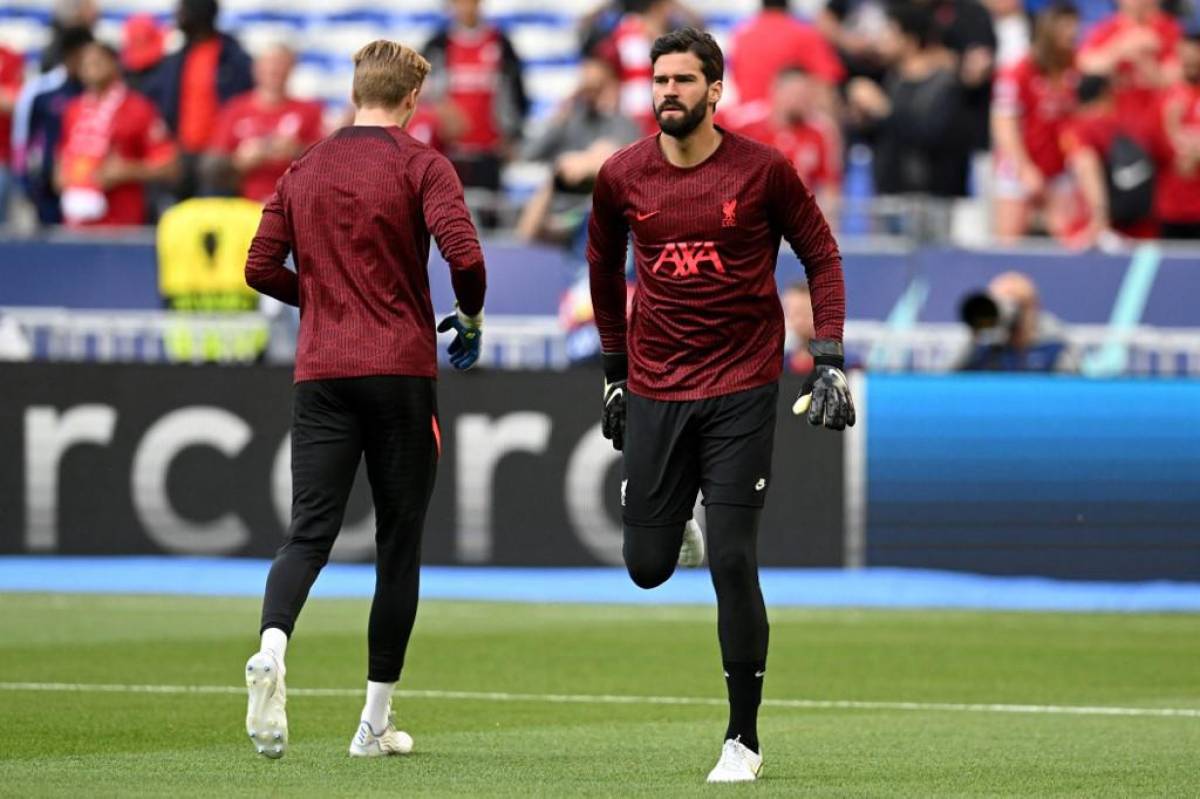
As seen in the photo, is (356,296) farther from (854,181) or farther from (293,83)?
(293,83)

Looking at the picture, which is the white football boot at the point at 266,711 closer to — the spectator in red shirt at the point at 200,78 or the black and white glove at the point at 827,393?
the black and white glove at the point at 827,393

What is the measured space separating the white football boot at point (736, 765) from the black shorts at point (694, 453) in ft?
2.61

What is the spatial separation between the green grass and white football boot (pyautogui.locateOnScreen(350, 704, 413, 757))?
0.08 meters

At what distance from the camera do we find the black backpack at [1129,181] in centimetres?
1959

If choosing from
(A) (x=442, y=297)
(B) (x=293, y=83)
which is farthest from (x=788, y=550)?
(B) (x=293, y=83)

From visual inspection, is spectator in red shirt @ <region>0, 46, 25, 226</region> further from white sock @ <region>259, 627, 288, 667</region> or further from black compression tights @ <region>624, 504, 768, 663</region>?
black compression tights @ <region>624, 504, 768, 663</region>

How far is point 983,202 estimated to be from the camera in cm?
2073

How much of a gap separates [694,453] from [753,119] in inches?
462

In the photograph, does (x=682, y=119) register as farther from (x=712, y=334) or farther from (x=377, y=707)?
(x=377, y=707)

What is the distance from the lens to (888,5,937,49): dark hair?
20547 millimetres

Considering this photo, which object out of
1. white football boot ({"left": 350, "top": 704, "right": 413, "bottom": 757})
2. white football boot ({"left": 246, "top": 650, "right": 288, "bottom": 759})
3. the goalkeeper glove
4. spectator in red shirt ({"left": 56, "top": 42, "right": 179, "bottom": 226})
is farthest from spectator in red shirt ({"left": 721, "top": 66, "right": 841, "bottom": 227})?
white football boot ({"left": 246, "top": 650, "right": 288, "bottom": 759})

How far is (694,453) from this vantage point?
8.59m

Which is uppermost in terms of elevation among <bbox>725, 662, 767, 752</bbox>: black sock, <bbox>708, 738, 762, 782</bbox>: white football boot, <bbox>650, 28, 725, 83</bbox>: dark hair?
<bbox>650, 28, 725, 83</bbox>: dark hair

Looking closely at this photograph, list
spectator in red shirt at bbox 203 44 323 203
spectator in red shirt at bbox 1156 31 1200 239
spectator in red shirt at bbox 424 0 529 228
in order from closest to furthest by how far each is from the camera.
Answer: spectator in red shirt at bbox 203 44 323 203
spectator in red shirt at bbox 1156 31 1200 239
spectator in red shirt at bbox 424 0 529 228
